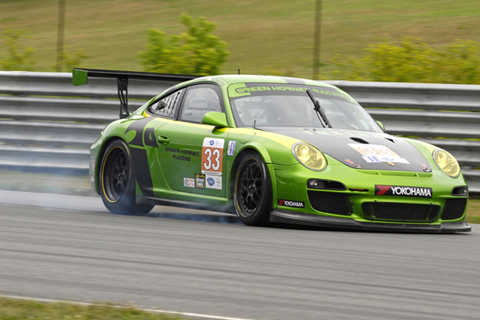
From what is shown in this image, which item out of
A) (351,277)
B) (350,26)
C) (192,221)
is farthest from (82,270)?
(350,26)

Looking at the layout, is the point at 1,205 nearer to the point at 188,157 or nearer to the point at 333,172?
the point at 188,157

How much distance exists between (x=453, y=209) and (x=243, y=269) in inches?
100.0

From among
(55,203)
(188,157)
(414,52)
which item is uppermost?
(414,52)

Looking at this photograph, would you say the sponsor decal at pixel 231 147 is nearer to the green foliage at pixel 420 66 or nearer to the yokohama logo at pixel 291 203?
the yokohama logo at pixel 291 203

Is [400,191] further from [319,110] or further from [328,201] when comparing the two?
[319,110]

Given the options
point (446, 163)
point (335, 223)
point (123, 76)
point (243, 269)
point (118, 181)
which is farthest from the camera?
point (123, 76)

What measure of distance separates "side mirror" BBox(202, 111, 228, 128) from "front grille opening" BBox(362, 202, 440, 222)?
142 cm

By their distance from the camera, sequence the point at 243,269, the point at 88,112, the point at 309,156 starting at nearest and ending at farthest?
the point at 243,269 → the point at 309,156 → the point at 88,112

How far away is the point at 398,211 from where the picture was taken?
5.87 meters

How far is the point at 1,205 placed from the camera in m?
7.32

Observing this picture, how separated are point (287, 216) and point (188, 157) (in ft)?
4.27

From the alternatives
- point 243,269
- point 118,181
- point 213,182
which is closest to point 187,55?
point 118,181

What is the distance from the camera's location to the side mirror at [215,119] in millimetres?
6547

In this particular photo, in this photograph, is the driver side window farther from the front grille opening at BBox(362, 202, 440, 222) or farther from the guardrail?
the guardrail
